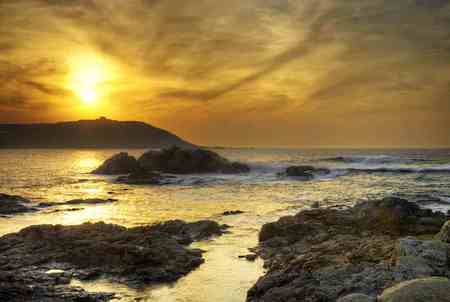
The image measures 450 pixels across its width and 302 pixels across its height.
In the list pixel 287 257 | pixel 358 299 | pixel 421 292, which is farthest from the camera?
pixel 287 257

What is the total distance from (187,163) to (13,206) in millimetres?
49419

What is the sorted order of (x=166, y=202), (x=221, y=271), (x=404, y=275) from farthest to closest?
(x=166, y=202), (x=221, y=271), (x=404, y=275)

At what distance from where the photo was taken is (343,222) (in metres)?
20.4

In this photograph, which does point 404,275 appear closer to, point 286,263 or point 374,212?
point 286,263

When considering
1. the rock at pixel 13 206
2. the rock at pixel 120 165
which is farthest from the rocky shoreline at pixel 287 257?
the rock at pixel 120 165

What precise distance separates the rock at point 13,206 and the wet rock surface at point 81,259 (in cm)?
1444

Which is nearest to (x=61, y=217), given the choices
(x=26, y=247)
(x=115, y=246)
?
(x=26, y=247)

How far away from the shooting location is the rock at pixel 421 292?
7.00 meters

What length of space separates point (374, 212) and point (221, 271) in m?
9.45

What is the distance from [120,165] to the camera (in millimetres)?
78875

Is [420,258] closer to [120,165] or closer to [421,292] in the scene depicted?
[421,292]

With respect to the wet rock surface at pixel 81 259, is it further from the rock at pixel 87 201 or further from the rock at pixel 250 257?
the rock at pixel 87 201

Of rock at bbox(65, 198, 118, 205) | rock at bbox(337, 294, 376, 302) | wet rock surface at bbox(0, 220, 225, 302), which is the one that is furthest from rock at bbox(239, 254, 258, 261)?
rock at bbox(65, 198, 118, 205)

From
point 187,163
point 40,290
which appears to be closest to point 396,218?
point 40,290
